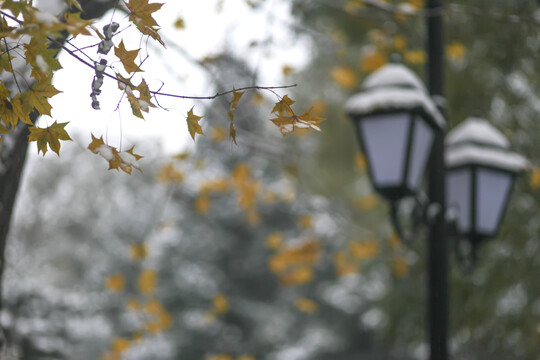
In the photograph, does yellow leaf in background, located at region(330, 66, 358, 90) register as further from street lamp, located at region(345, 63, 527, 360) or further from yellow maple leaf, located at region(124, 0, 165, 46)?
yellow maple leaf, located at region(124, 0, 165, 46)

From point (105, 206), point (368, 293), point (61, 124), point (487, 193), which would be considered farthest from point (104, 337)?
point (105, 206)

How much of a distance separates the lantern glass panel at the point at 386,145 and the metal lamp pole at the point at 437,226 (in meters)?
0.35

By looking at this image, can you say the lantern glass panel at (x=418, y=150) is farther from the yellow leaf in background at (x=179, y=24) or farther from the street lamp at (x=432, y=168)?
the yellow leaf in background at (x=179, y=24)

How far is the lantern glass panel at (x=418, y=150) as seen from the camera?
2.97 metres

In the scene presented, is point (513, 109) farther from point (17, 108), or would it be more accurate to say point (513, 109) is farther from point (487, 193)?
point (17, 108)

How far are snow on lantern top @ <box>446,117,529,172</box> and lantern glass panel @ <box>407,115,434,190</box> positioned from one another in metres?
0.46

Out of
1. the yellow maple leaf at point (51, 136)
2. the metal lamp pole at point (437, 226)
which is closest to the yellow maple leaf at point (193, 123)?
the yellow maple leaf at point (51, 136)

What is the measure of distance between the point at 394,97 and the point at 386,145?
255mm

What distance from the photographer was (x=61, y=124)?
1543mm

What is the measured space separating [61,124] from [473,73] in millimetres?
6068

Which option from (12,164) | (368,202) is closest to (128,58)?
(12,164)

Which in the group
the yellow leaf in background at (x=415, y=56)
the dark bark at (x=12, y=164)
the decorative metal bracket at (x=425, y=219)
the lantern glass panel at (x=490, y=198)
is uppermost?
the yellow leaf in background at (x=415, y=56)

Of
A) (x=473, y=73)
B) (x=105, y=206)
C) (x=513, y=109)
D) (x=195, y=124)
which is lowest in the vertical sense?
(x=195, y=124)

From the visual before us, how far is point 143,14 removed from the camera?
4.83 feet
